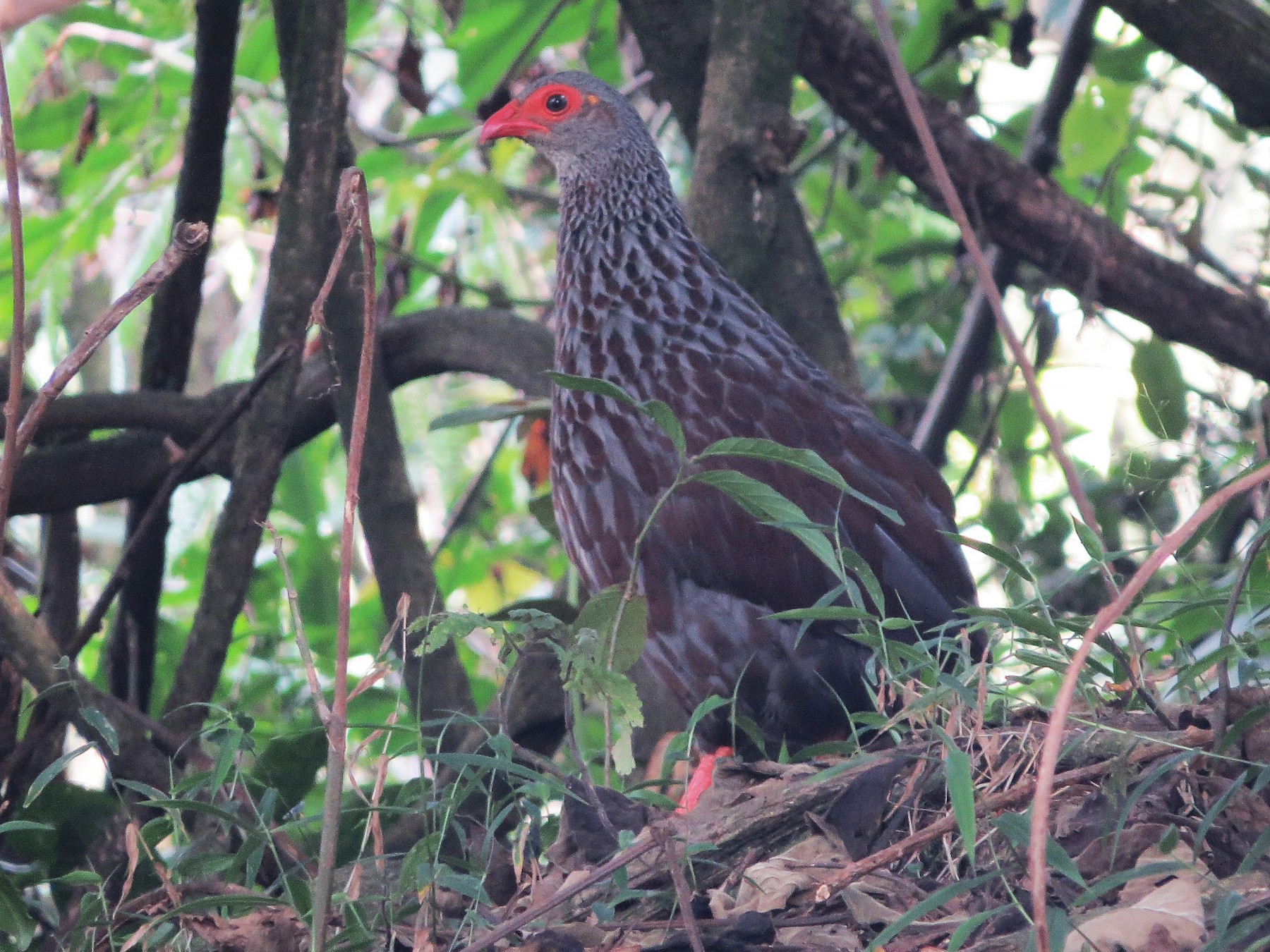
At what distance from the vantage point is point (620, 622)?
172 cm

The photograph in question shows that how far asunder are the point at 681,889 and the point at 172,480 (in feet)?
5.55

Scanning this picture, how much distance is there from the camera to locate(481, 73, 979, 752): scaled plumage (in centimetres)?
262

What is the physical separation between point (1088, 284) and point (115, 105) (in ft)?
8.95

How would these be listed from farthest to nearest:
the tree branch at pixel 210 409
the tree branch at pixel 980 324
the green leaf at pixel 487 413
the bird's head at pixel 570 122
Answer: the tree branch at pixel 980 324 → the bird's head at pixel 570 122 → the tree branch at pixel 210 409 → the green leaf at pixel 487 413

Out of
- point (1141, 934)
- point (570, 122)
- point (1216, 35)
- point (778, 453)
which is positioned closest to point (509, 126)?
point (570, 122)

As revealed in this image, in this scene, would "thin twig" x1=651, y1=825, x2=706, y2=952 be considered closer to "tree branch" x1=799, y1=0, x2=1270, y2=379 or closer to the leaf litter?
the leaf litter

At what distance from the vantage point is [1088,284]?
3.35 meters

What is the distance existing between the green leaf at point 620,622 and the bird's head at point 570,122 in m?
2.06

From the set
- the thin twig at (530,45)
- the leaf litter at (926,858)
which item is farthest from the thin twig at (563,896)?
the thin twig at (530,45)

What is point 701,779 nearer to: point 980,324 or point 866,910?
point 866,910

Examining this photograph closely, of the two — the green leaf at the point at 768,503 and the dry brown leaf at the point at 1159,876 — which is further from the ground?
the green leaf at the point at 768,503

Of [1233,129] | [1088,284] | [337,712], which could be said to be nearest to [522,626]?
[337,712]

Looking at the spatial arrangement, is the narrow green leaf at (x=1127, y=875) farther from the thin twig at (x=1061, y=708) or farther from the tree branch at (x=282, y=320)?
the tree branch at (x=282, y=320)

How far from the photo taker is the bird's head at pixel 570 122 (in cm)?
357
